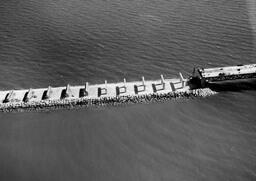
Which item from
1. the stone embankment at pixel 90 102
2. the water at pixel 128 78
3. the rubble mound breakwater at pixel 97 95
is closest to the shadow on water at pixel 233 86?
the water at pixel 128 78

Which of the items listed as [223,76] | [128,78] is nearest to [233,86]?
[223,76]

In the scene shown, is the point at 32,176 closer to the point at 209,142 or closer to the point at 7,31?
the point at 209,142

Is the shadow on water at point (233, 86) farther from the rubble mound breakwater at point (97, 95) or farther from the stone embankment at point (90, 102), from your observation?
the stone embankment at point (90, 102)

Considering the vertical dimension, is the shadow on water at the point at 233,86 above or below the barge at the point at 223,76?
below

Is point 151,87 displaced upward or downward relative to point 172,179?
upward

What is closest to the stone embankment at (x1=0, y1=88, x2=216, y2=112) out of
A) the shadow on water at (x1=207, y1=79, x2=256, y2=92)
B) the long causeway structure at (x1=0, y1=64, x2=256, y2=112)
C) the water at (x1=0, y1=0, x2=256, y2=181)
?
the long causeway structure at (x1=0, y1=64, x2=256, y2=112)

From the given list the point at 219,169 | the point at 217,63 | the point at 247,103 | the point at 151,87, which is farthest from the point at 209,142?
the point at 217,63

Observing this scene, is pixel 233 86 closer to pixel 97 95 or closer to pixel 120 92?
pixel 120 92
